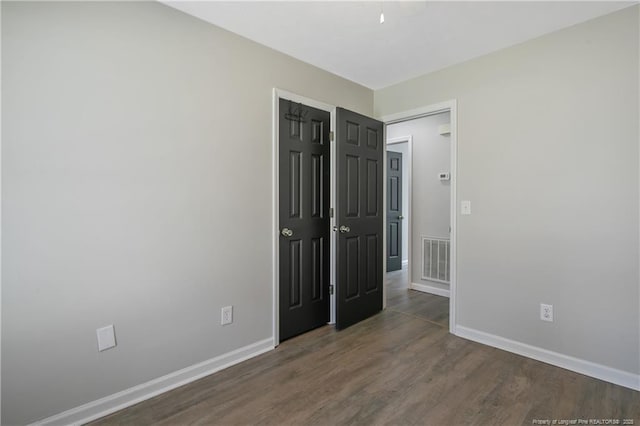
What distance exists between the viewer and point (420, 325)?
305cm

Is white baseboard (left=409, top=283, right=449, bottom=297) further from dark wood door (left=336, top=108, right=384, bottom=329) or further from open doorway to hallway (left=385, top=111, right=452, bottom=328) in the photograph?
dark wood door (left=336, top=108, right=384, bottom=329)

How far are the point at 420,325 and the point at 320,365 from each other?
1.22 metres

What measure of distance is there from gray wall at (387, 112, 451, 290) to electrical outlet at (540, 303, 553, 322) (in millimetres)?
1657

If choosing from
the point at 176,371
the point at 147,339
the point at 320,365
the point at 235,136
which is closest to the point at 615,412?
the point at 320,365

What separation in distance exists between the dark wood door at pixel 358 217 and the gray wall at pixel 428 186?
115 centimetres

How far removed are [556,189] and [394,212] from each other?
3.06 metres

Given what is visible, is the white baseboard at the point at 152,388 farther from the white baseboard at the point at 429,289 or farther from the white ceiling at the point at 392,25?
the white baseboard at the point at 429,289

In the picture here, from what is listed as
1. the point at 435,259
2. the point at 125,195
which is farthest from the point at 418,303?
the point at 125,195

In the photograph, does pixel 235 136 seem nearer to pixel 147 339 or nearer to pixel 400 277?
pixel 147 339

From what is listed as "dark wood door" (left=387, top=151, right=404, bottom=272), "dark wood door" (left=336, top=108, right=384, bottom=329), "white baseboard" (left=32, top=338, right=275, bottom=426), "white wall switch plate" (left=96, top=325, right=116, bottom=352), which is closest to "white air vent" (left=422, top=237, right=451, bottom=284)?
"dark wood door" (left=387, top=151, right=404, bottom=272)

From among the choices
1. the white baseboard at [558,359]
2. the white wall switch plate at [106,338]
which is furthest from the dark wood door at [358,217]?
the white wall switch plate at [106,338]

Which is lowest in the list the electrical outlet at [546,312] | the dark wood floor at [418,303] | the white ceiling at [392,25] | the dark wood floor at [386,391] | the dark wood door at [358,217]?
the dark wood floor at [386,391]

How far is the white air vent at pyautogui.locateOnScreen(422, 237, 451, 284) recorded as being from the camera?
406cm

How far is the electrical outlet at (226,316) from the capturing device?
7.50ft
